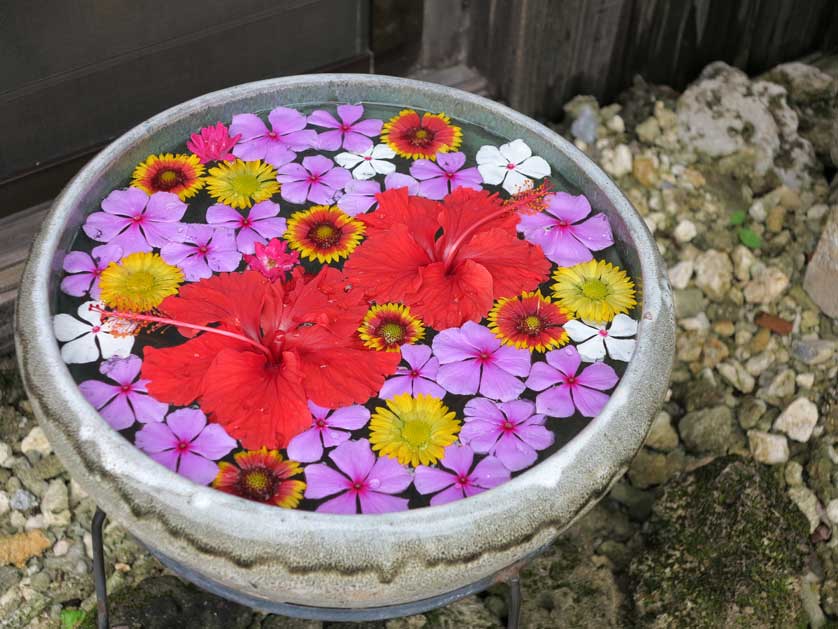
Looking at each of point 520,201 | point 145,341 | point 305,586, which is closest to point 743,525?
point 520,201

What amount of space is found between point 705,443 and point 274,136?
1460 mm

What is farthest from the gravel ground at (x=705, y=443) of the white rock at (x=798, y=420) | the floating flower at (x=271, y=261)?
the floating flower at (x=271, y=261)

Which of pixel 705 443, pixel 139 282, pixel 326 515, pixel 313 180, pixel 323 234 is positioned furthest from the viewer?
pixel 705 443

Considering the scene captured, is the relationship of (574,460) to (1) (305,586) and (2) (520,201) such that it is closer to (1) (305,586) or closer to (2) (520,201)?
(1) (305,586)

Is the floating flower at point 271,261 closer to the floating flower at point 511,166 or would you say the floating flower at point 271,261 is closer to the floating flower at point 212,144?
the floating flower at point 212,144

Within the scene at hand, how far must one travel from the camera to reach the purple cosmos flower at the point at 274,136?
2.12 meters

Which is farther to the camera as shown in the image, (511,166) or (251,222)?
(511,166)

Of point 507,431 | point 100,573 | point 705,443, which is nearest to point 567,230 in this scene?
point 507,431

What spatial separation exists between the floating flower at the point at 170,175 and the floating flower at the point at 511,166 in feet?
1.96

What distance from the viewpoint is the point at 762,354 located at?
2979mm

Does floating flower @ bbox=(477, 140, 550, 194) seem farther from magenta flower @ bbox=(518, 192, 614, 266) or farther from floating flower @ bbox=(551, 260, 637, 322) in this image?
floating flower @ bbox=(551, 260, 637, 322)

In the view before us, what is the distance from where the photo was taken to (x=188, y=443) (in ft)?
5.25

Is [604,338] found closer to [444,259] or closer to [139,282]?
[444,259]

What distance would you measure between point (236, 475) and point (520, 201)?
2.72 feet
